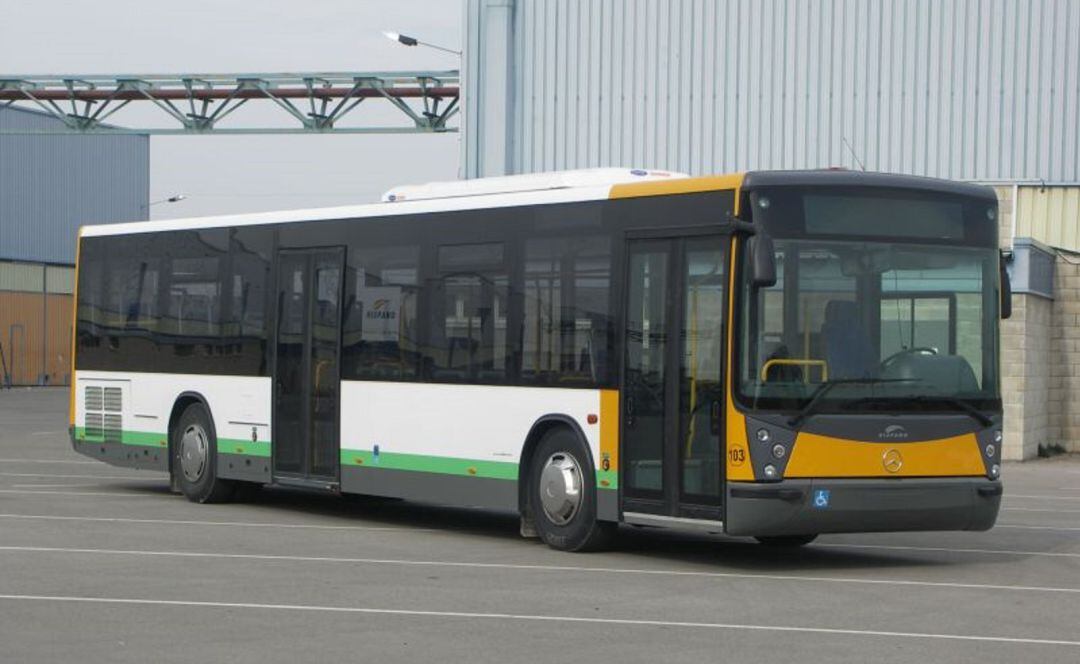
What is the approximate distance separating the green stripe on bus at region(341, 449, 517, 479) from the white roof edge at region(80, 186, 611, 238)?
2110 millimetres

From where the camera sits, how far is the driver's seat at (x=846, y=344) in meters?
14.1

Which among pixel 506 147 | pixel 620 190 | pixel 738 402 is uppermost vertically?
pixel 506 147

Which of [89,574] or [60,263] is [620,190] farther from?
[60,263]

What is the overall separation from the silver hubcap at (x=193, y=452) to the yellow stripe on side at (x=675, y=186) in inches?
264

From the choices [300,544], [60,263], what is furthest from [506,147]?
[60,263]

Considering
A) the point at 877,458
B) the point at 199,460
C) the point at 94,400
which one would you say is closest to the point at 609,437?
the point at 877,458

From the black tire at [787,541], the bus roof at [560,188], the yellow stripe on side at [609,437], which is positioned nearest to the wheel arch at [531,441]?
the yellow stripe on side at [609,437]

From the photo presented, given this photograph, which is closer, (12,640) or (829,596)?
(12,640)

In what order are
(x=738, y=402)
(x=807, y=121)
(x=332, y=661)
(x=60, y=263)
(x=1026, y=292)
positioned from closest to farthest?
(x=332, y=661)
(x=738, y=402)
(x=1026, y=292)
(x=807, y=121)
(x=60, y=263)

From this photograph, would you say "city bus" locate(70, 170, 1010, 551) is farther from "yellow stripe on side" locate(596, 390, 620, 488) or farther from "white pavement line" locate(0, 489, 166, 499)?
"white pavement line" locate(0, 489, 166, 499)

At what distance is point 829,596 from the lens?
41.8 feet

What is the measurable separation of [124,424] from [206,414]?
5.50ft

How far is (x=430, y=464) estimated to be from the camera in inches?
681

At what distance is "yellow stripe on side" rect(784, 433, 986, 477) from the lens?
46.0ft
